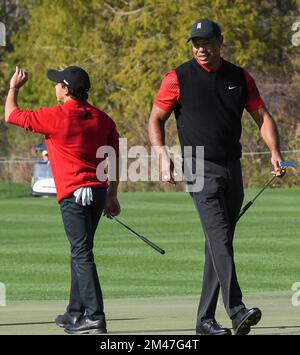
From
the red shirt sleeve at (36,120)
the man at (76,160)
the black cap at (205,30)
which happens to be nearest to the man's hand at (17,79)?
the man at (76,160)

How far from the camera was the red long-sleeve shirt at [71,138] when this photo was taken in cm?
1062

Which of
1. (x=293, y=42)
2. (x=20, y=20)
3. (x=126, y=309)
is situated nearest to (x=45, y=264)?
(x=126, y=309)

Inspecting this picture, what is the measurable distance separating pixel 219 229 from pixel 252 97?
1.08m

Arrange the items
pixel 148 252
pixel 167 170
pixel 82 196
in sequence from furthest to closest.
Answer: pixel 148 252
pixel 82 196
pixel 167 170

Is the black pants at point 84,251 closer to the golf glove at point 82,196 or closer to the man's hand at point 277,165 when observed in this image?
the golf glove at point 82,196

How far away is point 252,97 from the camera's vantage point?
34.4 feet

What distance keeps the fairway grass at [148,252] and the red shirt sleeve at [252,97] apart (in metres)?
5.41

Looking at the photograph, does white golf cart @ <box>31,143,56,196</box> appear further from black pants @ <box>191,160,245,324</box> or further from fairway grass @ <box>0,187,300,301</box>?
black pants @ <box>191,160,245,324</box>

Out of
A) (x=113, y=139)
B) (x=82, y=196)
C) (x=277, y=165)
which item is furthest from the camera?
(x=113, y=139)

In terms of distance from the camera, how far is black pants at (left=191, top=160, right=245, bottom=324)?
1007cm

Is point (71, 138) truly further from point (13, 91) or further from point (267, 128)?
point (267, 128)

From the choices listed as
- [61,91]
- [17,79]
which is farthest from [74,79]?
[17,79]
